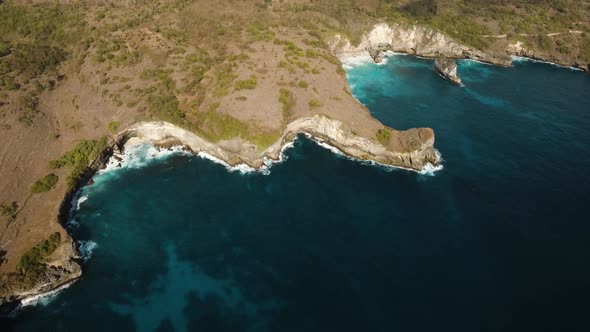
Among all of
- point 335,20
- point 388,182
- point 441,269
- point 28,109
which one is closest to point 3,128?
point 28,109

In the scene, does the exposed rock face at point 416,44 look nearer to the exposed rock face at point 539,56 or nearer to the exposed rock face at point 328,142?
the exposed rock face at point 539,56

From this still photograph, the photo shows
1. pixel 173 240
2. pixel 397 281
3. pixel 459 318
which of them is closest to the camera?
pixel 459 318

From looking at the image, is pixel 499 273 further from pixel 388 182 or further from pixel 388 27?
pixel 388 27

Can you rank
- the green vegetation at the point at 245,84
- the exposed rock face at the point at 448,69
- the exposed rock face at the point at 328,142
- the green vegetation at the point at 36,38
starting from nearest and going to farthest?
1. the exposed rock face at the point at 328,142
2. the green vegetation at the point at 245,84
3. the green vegetation at the point at 36,38
4. the exposed rock face at the point at 448,69

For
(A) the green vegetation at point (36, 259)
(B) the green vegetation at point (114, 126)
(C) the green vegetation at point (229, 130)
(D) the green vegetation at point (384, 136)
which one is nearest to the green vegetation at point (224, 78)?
(C) the green vegetation at point (229, 130)

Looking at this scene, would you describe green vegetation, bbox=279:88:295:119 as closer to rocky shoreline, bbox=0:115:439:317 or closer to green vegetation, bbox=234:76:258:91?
rocky shoreline, bbox=0:115:439:317

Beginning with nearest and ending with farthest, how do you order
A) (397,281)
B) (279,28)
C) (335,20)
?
(397,281) → (279,28) → (335,20)

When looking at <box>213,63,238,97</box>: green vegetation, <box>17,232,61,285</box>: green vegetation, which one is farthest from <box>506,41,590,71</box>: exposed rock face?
<box>17,232,61,285</box>: green vegetation
